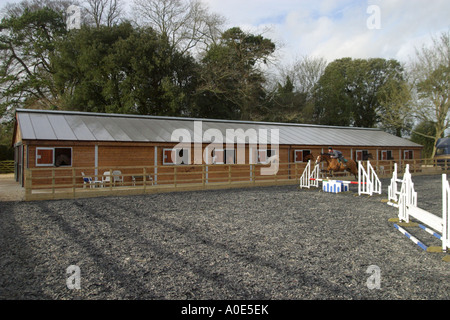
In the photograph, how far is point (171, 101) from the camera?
91.8 ft

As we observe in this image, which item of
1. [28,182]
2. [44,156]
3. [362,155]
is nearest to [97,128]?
[44,156]

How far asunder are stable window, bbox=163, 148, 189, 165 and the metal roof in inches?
26.5

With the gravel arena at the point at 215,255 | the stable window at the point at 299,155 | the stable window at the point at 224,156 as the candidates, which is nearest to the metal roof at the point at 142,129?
the stable window at the point at 299,155

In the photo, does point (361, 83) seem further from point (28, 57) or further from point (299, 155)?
point (28, 57)

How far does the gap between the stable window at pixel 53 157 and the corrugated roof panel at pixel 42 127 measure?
598 millimetres

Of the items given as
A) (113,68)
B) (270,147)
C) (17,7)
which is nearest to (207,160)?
(270,147)

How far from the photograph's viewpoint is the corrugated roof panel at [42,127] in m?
15.1

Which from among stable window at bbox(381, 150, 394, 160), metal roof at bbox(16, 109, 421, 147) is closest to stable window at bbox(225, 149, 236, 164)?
metal roof at bbox(16, 109, 421, 147)

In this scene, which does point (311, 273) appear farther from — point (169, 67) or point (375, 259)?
point (169, 67)

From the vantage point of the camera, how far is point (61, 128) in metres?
16.4

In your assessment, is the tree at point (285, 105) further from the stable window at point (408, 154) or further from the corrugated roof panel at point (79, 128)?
the corrugated roof panel at point (79, 128)

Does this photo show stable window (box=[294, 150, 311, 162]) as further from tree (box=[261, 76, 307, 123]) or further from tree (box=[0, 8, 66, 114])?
tree (box=[0, 8, 66, 114])

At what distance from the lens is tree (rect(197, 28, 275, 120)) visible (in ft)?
103

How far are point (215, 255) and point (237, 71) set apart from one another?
28.2 meters
